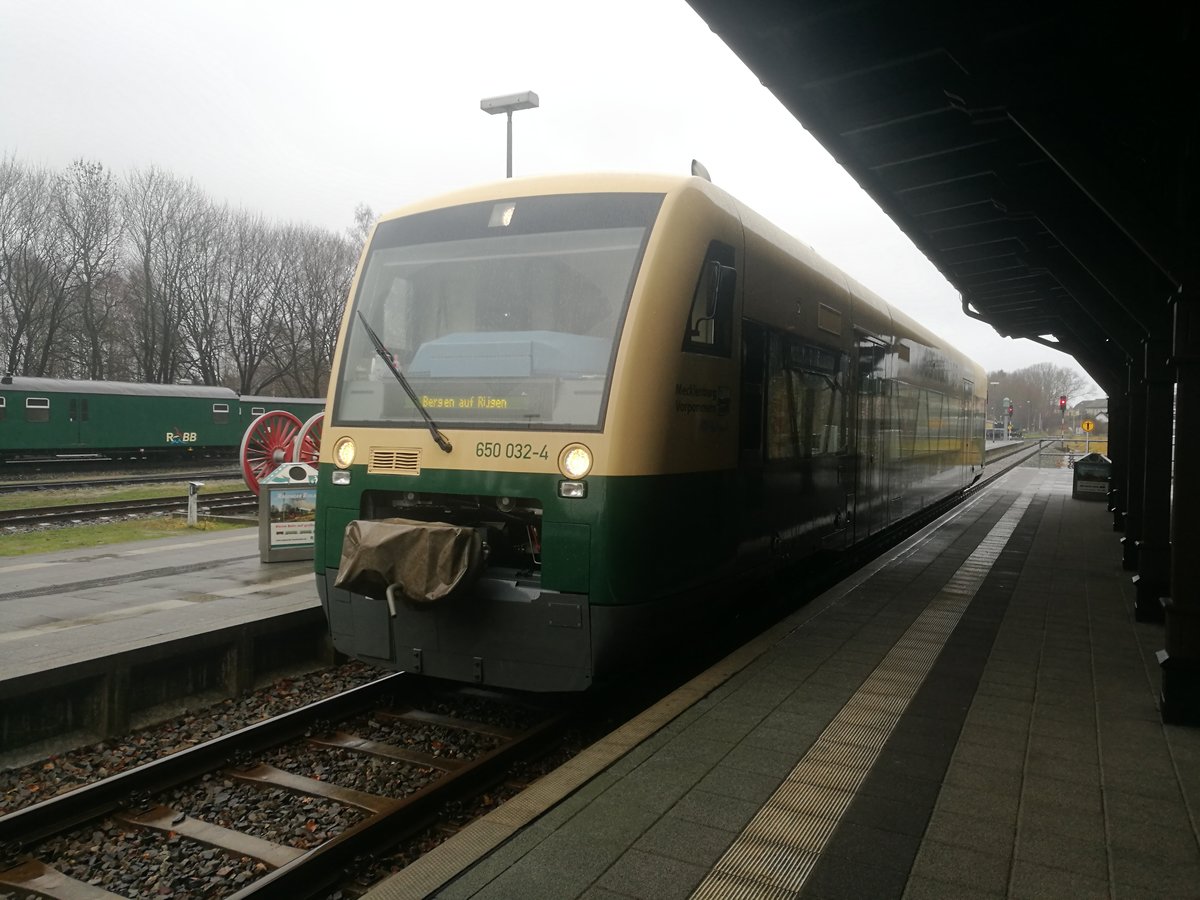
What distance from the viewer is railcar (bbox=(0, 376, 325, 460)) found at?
27.2m

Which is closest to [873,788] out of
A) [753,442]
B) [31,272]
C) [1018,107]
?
[753,442]

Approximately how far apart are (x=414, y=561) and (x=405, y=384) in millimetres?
1164

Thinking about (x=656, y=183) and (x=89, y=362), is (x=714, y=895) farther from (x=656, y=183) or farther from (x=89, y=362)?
(x=89, y=362)

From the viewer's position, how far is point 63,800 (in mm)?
4348

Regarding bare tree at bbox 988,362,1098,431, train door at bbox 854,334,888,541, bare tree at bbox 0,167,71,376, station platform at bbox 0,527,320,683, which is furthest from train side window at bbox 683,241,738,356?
bare tree at bbox 988,362,1098,431

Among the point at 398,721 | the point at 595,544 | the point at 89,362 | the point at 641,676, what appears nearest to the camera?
the point at 595,544

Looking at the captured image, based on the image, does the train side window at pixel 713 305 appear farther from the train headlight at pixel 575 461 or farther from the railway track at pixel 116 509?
the railway track at pixel 116 509

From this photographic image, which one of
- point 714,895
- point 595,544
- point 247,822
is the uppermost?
point 595,544

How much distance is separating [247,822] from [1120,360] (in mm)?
13621

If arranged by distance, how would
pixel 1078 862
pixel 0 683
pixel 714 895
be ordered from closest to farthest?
1. pixel 714 895
2. pixel 1078 862
3. pixel 0 683

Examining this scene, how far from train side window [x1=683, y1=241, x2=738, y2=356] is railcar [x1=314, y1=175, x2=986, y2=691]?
18 millimetres

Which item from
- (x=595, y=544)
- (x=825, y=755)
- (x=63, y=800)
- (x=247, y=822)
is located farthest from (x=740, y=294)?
(x=63, y=800)

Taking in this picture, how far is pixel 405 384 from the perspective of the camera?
5527 millimetres

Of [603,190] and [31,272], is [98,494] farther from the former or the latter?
[31,272]
